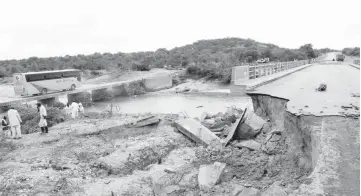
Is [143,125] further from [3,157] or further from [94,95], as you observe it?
[94,95]

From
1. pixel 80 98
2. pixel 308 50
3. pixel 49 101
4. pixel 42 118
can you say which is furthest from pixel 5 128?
pixel 308 50

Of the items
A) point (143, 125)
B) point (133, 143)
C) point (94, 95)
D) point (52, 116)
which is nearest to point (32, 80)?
point (94, 95)

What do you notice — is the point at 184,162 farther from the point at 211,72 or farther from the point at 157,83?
the point at 211,72

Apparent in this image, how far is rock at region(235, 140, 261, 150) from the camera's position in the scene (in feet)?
22.0

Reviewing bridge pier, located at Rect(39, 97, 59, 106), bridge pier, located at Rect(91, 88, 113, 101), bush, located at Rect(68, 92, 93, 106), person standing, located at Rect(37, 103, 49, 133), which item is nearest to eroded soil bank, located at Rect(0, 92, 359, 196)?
person standing, located at Rect(37, 103, 49, 133)

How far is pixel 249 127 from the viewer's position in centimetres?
738

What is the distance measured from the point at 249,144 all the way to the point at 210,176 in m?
2.05

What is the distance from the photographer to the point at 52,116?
52.5 feet

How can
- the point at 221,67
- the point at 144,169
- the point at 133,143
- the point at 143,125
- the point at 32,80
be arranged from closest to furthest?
the point at 144,169, the point at 133,143, the point at 143,125, the point at 32,80, the point at 221,67

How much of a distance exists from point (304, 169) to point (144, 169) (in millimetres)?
3990

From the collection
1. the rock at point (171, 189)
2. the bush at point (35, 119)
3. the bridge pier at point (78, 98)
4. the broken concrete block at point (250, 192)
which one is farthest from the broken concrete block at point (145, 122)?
the bridge pier at point (78, 98)

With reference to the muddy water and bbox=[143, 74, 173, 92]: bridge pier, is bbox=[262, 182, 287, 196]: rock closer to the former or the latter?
the muddy water

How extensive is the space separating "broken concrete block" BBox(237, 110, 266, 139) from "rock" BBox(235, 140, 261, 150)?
0.25 meters

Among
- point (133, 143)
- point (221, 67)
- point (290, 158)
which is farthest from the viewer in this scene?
point (221, 67)
